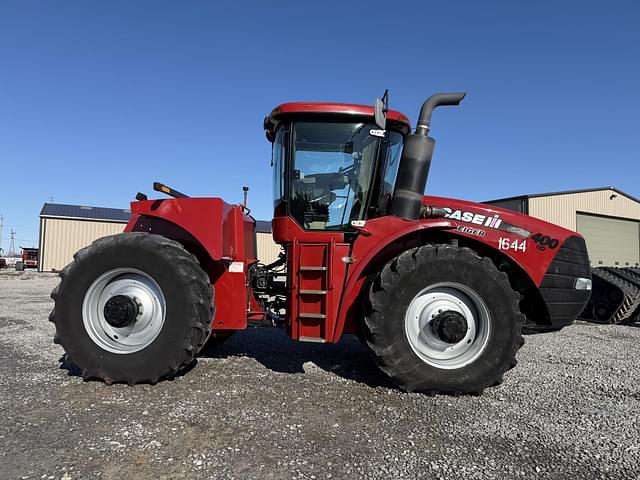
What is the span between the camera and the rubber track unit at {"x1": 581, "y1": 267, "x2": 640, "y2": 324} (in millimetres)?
8461

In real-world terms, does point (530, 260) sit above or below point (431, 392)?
above

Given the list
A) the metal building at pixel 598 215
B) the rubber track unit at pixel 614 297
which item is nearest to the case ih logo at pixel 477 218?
the rubber track unit at pixel 614 297

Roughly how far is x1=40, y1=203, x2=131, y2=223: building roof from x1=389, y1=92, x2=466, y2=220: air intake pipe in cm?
3141

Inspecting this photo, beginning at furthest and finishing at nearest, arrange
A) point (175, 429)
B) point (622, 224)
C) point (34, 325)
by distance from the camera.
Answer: point (622, 224) → point (34, 325) → point (175, 429)

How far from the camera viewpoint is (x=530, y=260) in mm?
4234

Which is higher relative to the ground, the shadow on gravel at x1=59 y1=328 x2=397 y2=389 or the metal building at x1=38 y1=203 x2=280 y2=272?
the metal building at x1=38 y1=203 x2=280 y2=272

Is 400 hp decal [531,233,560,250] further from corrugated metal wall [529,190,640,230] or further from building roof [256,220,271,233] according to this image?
building roof [256,220,271,233]

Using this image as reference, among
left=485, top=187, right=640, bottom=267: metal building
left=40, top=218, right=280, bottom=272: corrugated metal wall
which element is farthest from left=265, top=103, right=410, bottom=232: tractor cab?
left=40, top=218, right=280, bottom=272: corrugated metal wall

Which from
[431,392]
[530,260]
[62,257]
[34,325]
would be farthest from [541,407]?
[62,257]

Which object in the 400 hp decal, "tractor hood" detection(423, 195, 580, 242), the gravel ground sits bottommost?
the gravel ground

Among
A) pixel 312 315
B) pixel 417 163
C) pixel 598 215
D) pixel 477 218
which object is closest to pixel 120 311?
pixel 312 315

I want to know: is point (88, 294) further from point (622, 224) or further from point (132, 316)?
point (622, 224)

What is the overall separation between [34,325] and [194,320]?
4983 millimetres

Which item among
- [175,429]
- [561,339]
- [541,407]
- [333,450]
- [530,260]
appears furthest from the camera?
[561,339]
